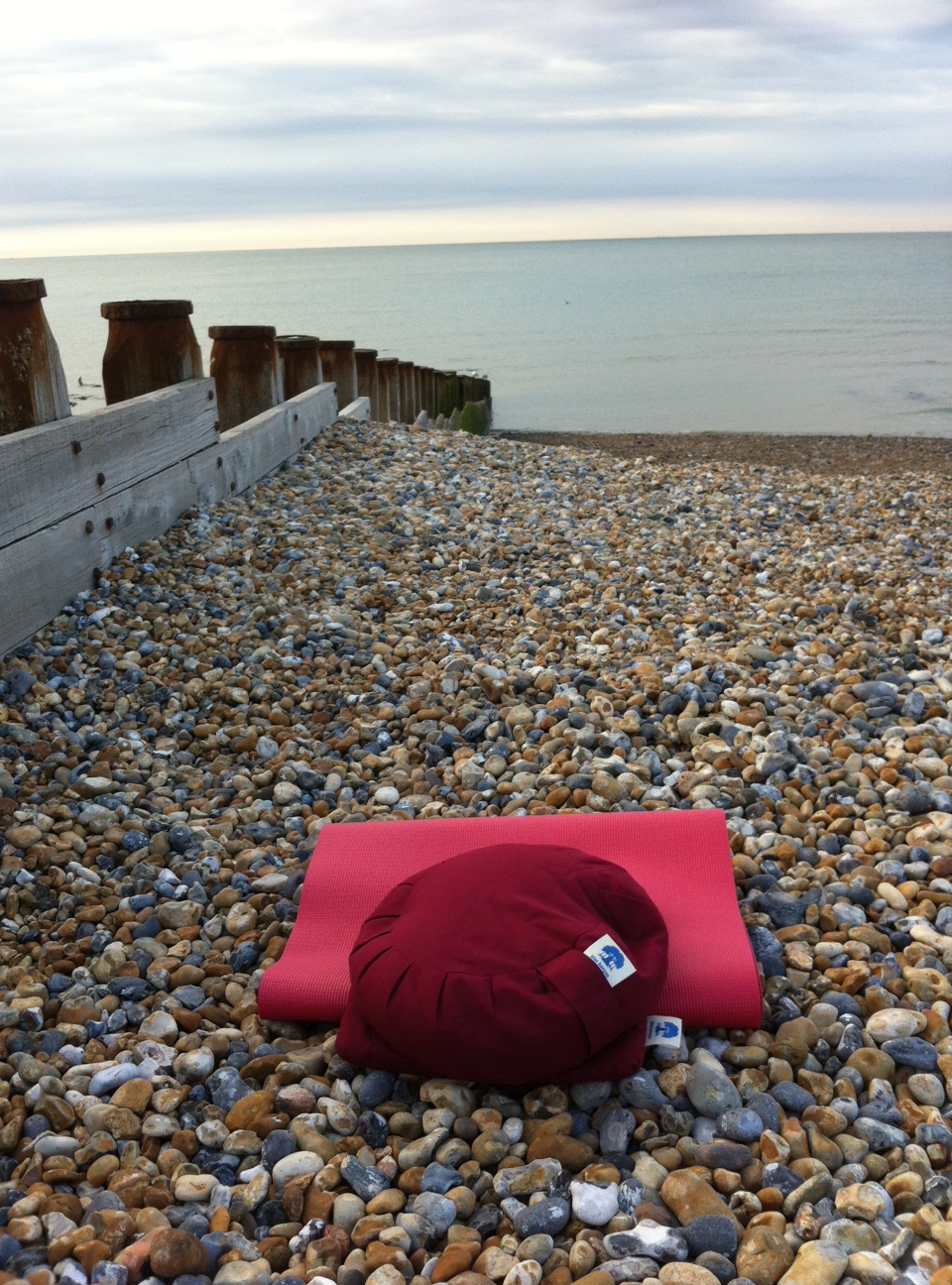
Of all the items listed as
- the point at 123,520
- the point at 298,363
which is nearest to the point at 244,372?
the point at 298,363

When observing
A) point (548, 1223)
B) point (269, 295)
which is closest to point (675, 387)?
point (548, 1223)

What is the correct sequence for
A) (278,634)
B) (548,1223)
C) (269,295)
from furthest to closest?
1. (269,295)
2. (278,634)
3. (548,1223)

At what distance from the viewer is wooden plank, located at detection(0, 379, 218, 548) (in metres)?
3.86

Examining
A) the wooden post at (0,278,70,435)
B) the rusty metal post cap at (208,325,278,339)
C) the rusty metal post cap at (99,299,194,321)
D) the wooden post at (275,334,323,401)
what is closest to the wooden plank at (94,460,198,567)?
the wooden post at (0,278,70,435)

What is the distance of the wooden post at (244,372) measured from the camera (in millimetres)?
6914

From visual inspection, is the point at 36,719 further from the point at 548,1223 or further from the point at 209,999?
the point at 548,1223

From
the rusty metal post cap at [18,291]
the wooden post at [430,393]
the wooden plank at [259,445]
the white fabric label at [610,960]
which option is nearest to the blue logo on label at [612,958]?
the white fabric label at [610,960]

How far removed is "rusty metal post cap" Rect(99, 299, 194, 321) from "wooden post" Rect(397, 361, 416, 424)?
24.9ft

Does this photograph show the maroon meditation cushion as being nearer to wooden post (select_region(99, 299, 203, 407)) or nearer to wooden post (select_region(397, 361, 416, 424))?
wooden post (select_region(99, 299, 203, 407))

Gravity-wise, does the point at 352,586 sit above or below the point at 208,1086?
above

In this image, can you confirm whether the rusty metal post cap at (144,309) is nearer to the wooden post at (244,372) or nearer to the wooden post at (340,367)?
the wooden post at (244,372)

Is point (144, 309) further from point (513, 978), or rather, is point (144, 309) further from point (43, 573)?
point (513, 978)

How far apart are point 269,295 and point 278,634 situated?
5868 centimetres

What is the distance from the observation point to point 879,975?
235 cm
